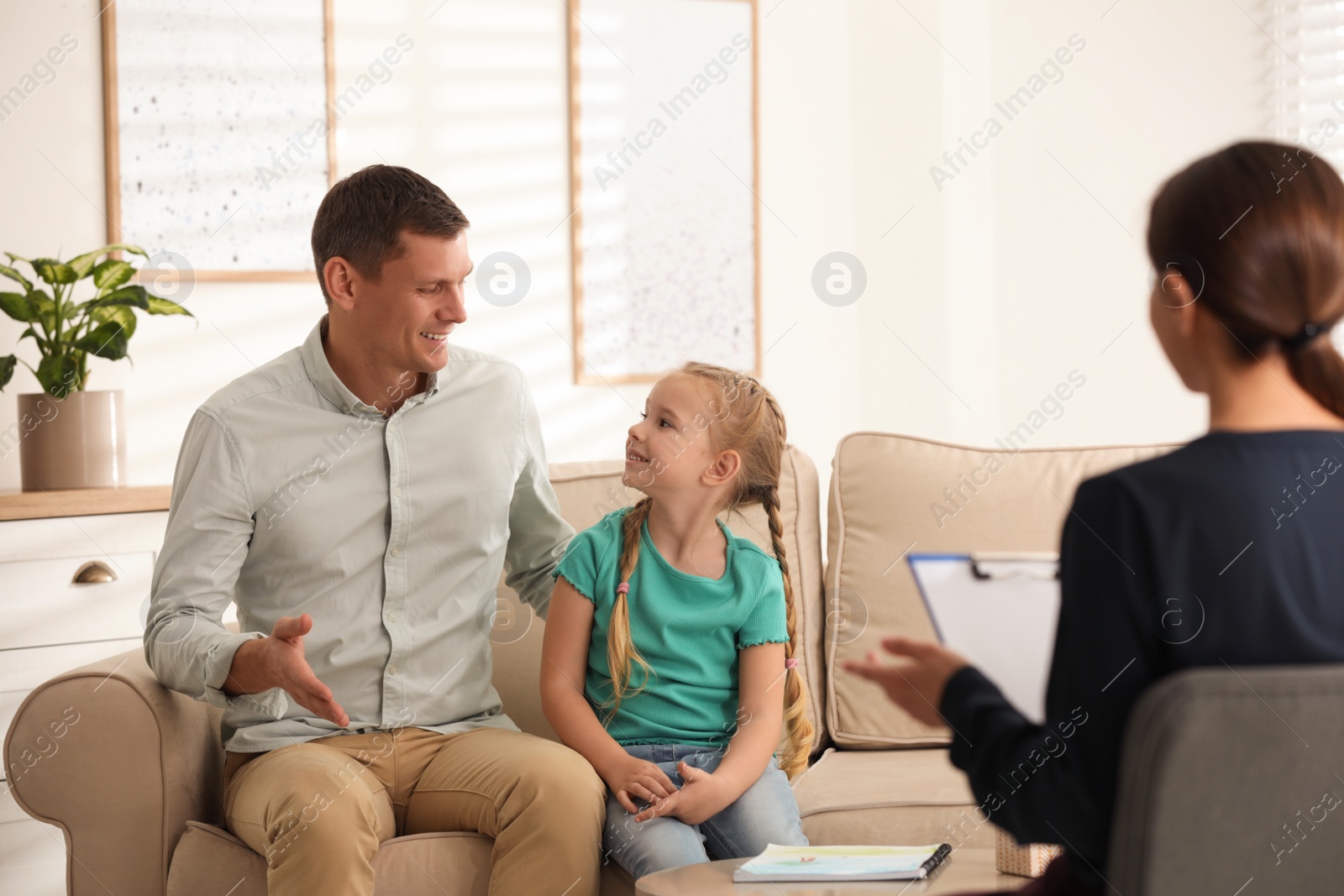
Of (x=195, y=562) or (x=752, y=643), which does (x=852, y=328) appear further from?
(x=195, y=562)

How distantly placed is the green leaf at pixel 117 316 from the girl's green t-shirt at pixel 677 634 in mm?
1354

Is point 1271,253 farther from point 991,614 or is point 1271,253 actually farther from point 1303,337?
point 991,614

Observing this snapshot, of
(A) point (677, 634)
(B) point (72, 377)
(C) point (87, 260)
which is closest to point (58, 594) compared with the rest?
(B) point (72, 377)

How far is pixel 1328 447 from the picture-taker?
2.54ft

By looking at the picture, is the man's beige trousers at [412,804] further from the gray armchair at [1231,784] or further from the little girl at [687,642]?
the gray armchair at [1231,784]

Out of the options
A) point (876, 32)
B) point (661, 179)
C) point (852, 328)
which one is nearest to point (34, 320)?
point (661, 179)

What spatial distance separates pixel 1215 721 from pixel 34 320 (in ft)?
8.30

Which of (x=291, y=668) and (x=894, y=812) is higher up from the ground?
(x=291, y=668)

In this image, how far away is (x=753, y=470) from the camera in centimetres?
179

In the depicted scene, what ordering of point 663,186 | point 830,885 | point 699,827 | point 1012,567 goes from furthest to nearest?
point 663,186 → point 699,827 → point 830,885 → point 1012,567

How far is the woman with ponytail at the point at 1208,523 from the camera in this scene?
747 mm

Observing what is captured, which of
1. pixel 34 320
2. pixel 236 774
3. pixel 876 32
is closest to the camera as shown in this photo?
pixel 236 774

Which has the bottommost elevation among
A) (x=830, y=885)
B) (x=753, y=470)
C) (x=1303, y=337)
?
(x=830, y=885)

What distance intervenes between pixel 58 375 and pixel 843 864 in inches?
79.1
